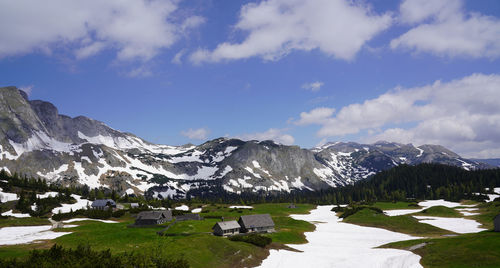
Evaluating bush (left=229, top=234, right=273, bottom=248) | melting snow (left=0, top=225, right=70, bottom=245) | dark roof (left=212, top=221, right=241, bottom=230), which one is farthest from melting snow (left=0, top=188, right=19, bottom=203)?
bush (left=229, top=234, right=273, bottom=248)

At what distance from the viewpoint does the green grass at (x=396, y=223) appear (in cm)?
9812

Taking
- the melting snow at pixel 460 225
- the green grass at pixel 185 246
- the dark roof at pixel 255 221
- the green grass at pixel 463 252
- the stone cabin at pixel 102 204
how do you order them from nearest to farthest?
the green grass at pixel 463 252
the green grass at pixel 185 246
the dark roof at pixel 255 221
the melting snow at pixel 460 225
the stone cabin at pixel 102 204

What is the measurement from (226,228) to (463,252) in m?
54.1

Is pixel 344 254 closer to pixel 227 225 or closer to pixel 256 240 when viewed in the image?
pixel 256 240

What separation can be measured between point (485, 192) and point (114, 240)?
21752 centimetres

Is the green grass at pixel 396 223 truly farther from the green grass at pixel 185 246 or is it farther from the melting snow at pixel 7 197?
the melting snow at pixel 7 197

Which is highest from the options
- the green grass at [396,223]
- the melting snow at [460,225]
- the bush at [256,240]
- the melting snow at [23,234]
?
the melting snow at [23,234]

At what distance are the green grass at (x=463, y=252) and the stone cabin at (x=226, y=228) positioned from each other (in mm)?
45786

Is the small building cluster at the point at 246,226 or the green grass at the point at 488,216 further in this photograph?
the green grass at the point at 488,216

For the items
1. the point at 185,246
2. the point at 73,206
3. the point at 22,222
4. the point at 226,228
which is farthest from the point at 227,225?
the point at 73,206

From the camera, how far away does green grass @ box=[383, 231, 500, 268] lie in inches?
1967

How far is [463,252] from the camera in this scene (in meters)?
55.1

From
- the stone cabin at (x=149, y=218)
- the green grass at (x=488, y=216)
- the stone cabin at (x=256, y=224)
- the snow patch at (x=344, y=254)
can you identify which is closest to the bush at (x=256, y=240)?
the snow patch at (x=344, y=254)

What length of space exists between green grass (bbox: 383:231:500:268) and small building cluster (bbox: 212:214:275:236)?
1669 inches
